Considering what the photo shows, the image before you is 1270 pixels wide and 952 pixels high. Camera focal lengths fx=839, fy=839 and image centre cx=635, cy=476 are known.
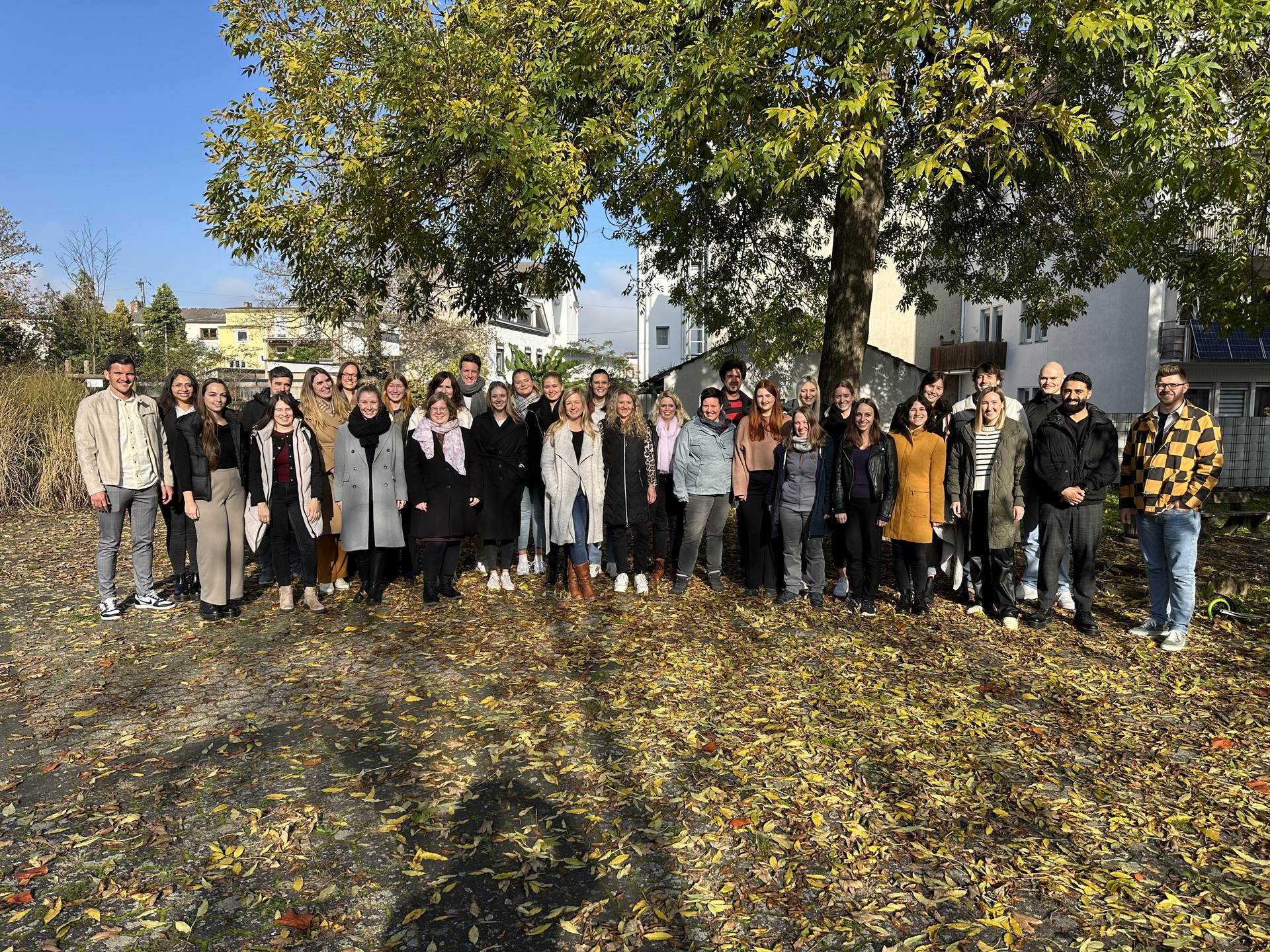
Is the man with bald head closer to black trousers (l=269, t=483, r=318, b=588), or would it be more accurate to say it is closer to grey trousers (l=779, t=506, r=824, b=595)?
grey trousers (l=779, t=506, r=824, b=595)

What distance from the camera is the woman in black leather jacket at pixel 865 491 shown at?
7562mm

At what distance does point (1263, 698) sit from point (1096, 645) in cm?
120

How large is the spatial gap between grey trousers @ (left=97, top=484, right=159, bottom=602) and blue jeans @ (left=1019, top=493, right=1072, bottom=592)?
24.8 ft

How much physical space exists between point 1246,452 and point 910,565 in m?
17.6

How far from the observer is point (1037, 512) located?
7219mm

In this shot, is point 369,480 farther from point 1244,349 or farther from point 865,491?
point 1244,349

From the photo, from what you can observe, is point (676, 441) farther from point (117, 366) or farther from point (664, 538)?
point (117, 366)

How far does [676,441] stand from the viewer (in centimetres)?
823

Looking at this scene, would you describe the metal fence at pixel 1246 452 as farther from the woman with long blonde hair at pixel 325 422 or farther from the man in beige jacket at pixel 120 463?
the man in beige jacket at pixel 120 463

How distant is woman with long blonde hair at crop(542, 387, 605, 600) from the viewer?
8.09 metres

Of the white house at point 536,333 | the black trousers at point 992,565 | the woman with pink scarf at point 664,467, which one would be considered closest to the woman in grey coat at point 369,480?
the woman with pink scarf at point 664,467

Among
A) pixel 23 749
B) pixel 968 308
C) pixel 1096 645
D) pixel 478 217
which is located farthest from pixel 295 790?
pixel 968 308

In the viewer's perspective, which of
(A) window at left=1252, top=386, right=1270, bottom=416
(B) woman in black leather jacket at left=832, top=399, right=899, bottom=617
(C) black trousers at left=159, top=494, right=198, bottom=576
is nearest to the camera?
(B) woman in black leather jacket at left=832, top=399, right=899, bottom=617

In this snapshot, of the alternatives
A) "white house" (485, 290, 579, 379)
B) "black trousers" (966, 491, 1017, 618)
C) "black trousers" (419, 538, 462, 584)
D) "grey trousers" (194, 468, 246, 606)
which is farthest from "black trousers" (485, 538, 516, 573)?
"white house" (485, 290, 579, 379)
